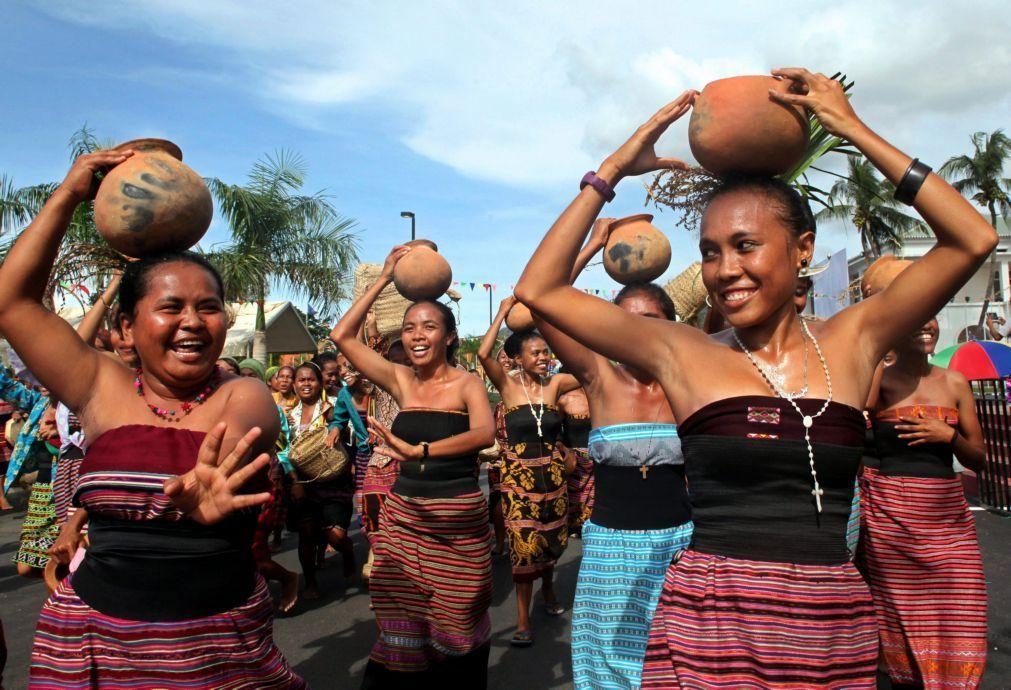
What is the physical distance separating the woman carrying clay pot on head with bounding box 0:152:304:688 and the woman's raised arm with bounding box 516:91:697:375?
909 mm

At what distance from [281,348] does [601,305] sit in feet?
76.9

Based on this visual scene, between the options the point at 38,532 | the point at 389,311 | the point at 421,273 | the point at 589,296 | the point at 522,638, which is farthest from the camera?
the point at 389,311

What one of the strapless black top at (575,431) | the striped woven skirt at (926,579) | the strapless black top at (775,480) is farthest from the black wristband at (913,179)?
the strapless black top at (575,431)

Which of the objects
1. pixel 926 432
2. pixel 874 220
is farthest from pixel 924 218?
pixel 874 220

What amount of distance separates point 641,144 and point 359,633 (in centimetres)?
462

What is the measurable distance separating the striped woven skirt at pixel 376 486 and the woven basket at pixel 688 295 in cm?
257

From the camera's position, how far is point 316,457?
265 inches

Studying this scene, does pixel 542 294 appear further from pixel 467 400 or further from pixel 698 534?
pixel 467 400

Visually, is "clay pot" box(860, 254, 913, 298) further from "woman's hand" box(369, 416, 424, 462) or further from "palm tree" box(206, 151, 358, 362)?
"palm tree" box(206, 151, 358, 362)

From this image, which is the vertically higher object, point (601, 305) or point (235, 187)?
point (235, 187)

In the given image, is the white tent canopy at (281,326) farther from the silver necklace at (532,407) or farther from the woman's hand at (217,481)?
the woman's hand at (217,481)

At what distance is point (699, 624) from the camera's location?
1.94m

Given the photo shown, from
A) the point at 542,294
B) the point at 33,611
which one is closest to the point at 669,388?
the point at 542,294

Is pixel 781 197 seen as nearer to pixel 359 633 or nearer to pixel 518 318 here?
pixel 518 318
